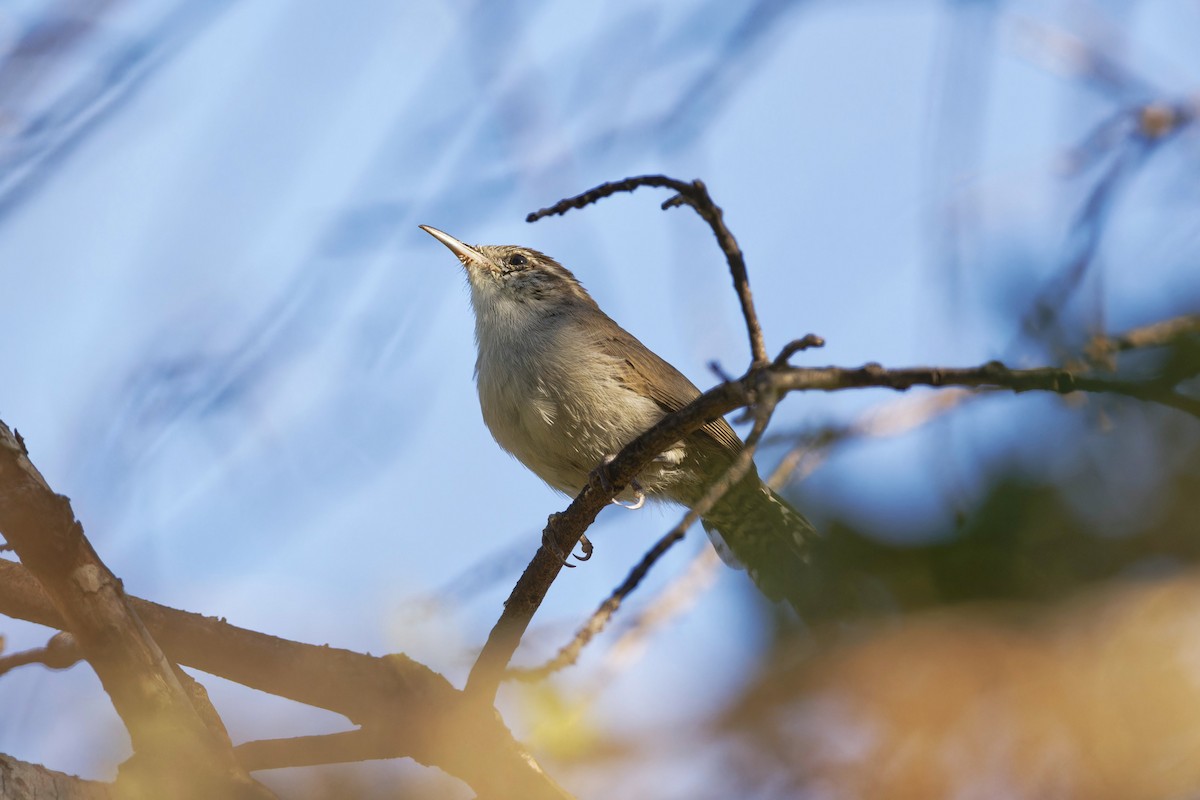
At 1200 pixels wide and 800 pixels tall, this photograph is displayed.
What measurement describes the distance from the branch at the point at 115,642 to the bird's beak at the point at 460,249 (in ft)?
12.7

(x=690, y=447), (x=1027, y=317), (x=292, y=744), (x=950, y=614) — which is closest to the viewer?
(x=950, y=614)

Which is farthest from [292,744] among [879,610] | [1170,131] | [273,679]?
[1170,131]

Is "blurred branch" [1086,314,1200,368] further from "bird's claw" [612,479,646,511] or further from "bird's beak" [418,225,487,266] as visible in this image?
"bird's beak" [418,225,487,266]

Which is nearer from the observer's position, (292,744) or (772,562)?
(772,562)

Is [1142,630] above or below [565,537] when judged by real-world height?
below

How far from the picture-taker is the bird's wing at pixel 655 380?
16.3 ft

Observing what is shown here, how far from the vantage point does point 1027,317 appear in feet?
7.06

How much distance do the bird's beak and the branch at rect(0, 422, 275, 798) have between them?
3856 mm

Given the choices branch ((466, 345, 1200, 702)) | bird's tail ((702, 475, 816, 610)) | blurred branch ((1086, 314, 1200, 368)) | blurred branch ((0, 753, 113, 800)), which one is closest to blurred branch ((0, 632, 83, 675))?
blurred branch ((0, 753, 113, 800))

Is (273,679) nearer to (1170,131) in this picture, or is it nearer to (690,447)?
(690,447)

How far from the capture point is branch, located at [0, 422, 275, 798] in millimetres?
2469

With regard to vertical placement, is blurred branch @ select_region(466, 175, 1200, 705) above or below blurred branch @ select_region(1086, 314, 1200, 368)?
above

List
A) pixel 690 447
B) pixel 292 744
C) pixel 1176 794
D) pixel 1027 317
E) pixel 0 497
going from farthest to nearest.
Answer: pixel 690 447 → pixel 292 744 → pixel 0 497 → pixel 1027 317 → pixel 1176 794

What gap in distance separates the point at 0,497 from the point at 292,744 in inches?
44.0
